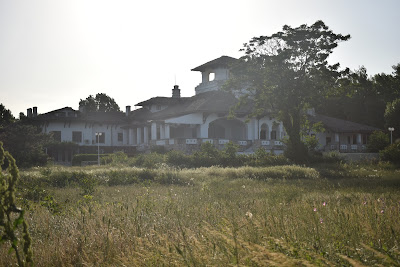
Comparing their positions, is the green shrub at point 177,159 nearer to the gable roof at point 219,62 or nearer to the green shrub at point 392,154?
the green shrub at point 392,154

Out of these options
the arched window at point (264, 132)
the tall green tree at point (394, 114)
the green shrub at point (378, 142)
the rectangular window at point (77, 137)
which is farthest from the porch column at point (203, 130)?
the tall green tree at point (394, 114)

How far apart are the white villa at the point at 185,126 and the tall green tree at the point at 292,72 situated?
9.77m

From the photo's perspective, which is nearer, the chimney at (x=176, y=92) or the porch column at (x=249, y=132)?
the porch column at (x=249, y=132)

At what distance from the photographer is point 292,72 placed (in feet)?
105

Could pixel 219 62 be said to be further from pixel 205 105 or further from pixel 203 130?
pixel 203 130

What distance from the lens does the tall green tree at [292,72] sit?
103ft

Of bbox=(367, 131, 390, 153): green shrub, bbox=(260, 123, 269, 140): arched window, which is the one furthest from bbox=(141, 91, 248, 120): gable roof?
bbox=(367, 131, 390, 153): green shrub

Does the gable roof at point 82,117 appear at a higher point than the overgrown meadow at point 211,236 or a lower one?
higher

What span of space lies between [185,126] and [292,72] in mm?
15721

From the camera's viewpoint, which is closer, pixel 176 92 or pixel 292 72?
pixel 292 72

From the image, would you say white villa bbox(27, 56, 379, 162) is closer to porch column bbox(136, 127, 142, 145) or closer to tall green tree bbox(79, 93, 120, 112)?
porch column bbox(136, 127, 142, 145)

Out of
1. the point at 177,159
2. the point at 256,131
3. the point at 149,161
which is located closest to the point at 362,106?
the point at 256,131

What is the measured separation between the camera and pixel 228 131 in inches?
1964

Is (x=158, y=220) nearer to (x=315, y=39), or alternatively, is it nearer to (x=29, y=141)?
(x=315, y=39)
